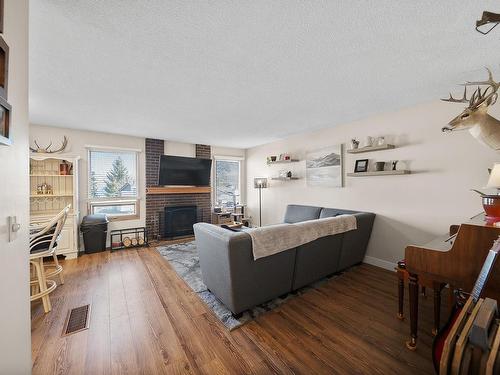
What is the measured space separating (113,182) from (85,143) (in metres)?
0.91

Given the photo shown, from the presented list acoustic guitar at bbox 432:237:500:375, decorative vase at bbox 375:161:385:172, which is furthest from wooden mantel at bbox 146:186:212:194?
acoustic guitar at bbox 432:237:500:375

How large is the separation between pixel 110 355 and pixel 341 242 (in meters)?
2.71

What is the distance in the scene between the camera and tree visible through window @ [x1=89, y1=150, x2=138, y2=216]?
14.1 ft

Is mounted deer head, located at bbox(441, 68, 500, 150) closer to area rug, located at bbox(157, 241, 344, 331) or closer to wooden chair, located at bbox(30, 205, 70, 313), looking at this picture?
area rug, located at bbox(157, 241, 344, 331)

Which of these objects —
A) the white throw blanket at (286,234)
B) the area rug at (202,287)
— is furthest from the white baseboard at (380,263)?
the white throw blanket at (286,234)

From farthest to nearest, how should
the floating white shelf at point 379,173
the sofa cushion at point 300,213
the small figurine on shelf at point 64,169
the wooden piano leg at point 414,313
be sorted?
the sofa cushion at point 300,213, the small figurine on shelf at point 64,169, the floating white shelf at point 379,173, the wooden piano leg at point 414,313

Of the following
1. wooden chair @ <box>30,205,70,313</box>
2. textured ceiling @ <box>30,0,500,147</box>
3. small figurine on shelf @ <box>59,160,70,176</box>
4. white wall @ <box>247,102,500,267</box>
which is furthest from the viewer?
small figurine on shelf @ <box>59,160,70,176</box>

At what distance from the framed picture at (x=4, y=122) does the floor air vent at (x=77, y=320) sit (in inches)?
73.3

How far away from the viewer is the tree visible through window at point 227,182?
5992mm

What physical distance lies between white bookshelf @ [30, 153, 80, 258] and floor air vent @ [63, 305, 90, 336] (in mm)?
1981

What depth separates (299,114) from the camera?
3.35 metres

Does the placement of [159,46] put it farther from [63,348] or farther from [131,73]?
[63,348]

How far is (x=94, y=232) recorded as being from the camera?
3.95m

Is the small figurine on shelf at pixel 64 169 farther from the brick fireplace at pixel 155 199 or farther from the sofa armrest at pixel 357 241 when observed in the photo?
the sofa armrest at pixel 357 241
